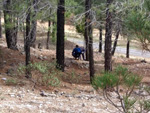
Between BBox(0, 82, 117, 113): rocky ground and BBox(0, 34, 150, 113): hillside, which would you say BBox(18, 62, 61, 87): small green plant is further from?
BBox(0, 82, 117, 113): rocky ground

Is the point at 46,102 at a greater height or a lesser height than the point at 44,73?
lesser

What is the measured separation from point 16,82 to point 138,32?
6.19 meters

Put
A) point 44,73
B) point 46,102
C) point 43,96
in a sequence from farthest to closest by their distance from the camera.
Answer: point 44,73, point 43,96, point 46,102

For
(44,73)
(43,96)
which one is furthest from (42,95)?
(44,73)

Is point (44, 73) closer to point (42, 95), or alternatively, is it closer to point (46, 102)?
point (42, 95)

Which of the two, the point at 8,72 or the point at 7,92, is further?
the point at 8,72

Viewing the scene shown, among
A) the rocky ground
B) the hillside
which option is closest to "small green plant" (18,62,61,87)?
the hillside

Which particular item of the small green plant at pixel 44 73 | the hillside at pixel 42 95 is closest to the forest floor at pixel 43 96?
the hillside at pixel 42 95

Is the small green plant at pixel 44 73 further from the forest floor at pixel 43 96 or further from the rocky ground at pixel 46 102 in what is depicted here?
the rocky ground at pixel 46 102

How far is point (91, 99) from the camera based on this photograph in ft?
28.8

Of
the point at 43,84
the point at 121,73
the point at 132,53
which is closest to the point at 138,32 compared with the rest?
the point at 121,73

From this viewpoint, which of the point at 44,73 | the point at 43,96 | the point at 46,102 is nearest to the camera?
the point at 46,102

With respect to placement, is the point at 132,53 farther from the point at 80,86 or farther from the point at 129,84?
the point at 129,84

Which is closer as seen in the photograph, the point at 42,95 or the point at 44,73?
the point at 42,95
